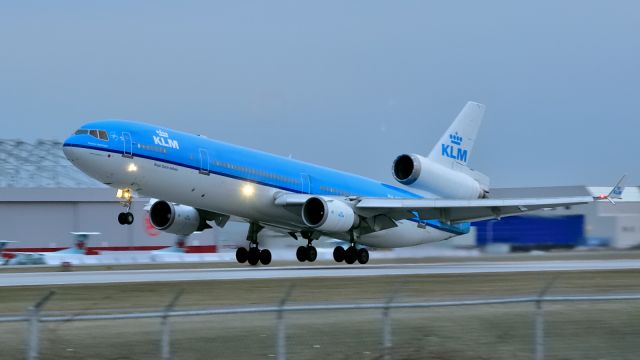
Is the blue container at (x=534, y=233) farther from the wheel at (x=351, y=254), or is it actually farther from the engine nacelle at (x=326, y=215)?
the engine nacelle at (x=326, y=215)

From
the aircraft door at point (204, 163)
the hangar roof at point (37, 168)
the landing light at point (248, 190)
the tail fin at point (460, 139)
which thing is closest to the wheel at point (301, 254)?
the landing light at point (248, 190)

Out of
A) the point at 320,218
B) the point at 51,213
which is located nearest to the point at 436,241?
the point at 320,218

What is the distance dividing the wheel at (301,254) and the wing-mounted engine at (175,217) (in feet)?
15.4

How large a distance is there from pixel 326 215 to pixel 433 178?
9.02 meters

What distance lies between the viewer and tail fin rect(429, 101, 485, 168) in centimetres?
4881

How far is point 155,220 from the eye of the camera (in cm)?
4203

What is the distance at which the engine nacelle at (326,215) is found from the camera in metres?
39.5

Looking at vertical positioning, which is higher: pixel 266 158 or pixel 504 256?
pixel 266 158

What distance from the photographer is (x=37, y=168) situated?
100 meters

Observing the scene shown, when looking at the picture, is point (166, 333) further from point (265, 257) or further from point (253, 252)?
point (265, 257)

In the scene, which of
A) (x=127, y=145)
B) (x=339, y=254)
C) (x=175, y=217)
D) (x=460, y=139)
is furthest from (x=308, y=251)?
(x=460, y=139)

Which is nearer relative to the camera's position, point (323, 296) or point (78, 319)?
point (78, 319)

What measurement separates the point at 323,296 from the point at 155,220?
19.1 meters

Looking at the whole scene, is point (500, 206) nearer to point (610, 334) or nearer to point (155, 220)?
point (155, 220)
